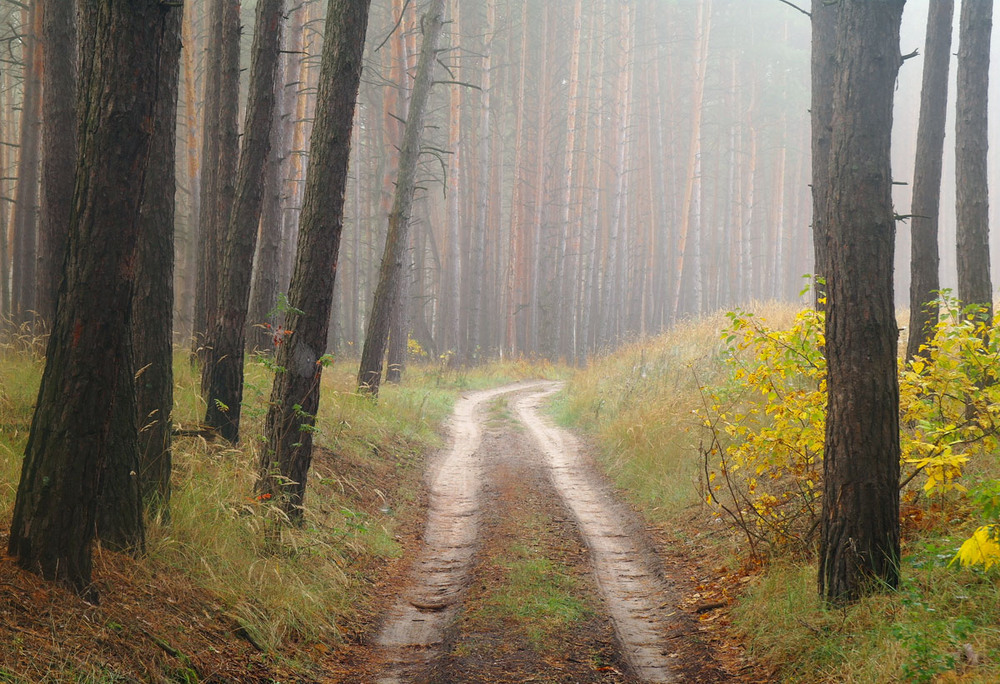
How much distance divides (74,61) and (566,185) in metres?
20.8

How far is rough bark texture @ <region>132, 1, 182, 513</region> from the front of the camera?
553cm

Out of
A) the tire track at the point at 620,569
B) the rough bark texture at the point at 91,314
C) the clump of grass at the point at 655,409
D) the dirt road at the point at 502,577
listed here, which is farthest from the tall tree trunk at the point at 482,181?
the rough bark texture at the point at 91,314

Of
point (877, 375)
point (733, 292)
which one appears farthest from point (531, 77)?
point (877, 375)

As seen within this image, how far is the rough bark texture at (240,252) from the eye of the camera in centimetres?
770

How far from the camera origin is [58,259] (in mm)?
7914

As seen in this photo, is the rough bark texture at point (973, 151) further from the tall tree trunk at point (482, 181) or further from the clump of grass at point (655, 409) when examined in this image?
the tall tree trunk at point (482, 181)

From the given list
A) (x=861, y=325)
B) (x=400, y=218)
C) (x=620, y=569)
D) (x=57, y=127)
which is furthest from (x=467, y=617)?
(x=400, y=218)

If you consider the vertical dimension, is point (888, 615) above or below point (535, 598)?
above

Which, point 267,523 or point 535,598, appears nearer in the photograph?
point 535,598

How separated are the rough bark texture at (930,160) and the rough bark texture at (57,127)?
958 cm

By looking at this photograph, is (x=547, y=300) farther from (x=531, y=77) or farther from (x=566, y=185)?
(x=531, y=77)

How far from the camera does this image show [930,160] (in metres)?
8.48

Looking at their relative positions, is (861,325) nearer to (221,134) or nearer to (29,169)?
(221,134)

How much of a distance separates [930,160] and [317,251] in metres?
7.15
